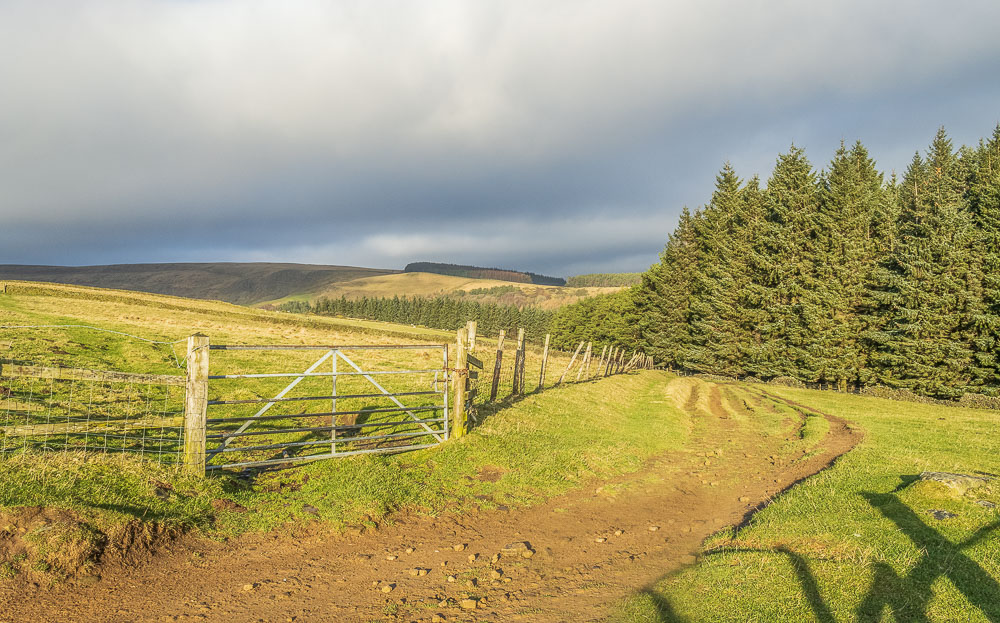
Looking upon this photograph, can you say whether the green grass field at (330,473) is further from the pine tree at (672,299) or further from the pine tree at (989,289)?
the pine tree at (672,299)

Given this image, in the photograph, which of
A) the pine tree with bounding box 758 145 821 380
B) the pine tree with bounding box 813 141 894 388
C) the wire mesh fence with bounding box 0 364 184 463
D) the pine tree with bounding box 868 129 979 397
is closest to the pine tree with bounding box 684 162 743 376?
the pine tree with bounding box 758 145 821 380

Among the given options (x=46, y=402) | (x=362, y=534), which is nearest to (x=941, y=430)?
(x=362, y=534)

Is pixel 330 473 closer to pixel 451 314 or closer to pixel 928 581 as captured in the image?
pixel 928 581

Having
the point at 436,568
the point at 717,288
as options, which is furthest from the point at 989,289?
the point at 436,568

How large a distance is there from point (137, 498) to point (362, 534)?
3153 mm

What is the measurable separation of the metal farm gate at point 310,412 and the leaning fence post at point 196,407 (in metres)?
0.11

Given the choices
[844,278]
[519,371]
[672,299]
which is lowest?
[519,371]

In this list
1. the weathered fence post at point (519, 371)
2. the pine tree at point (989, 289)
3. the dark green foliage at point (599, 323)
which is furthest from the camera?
the dark green foliage at point (599, 323)

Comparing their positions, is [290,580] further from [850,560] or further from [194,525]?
[850,560]

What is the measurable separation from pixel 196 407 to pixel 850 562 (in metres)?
9.68

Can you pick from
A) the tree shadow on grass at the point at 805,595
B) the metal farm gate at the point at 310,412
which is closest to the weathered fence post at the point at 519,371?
the metal farm gate at the point at 310,412

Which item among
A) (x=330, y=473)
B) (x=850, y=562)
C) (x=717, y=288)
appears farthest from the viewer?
(x=717, y=288)

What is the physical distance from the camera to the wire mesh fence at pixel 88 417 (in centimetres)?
812

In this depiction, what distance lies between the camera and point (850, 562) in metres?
5.71
